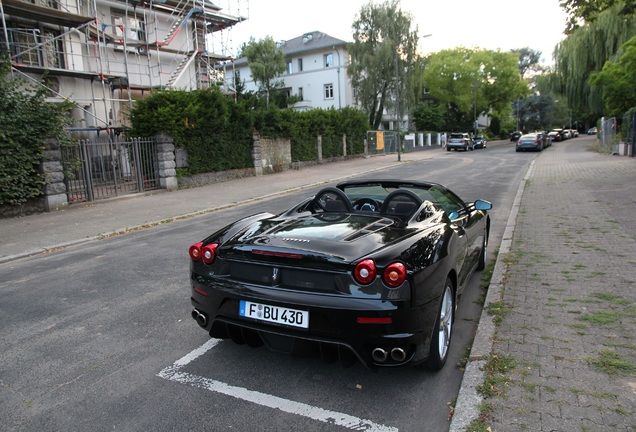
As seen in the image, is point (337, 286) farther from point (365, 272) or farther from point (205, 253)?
point (205, 253)

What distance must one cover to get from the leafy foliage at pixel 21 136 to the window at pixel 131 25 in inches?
496

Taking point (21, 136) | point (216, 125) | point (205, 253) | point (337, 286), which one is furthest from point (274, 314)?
point (216, 125)

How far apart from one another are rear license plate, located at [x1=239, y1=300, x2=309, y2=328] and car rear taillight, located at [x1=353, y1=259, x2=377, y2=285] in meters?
0.41

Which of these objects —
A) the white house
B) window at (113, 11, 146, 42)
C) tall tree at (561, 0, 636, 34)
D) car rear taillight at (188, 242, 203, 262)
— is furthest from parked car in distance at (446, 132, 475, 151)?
car rear taillight at (188, 242, 203, 262)

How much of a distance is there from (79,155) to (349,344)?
13404mm

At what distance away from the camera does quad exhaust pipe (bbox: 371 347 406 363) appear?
282 cm

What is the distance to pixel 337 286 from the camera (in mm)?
2875

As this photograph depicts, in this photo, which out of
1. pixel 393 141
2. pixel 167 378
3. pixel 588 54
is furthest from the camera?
pixel 393 141

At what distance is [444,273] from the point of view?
332 centimetres

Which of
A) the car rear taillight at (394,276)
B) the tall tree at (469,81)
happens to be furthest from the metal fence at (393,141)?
the car rear taillight at (394,276)

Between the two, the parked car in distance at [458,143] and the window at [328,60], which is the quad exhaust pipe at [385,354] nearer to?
the parked car in distance at [458,143]

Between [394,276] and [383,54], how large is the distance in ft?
129

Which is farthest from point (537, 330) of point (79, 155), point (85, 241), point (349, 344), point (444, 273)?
point (79, 155)

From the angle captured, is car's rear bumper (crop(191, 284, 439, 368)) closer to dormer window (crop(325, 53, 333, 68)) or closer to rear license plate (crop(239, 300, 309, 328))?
rear license plate (crop(239, 300, 309, 328))
